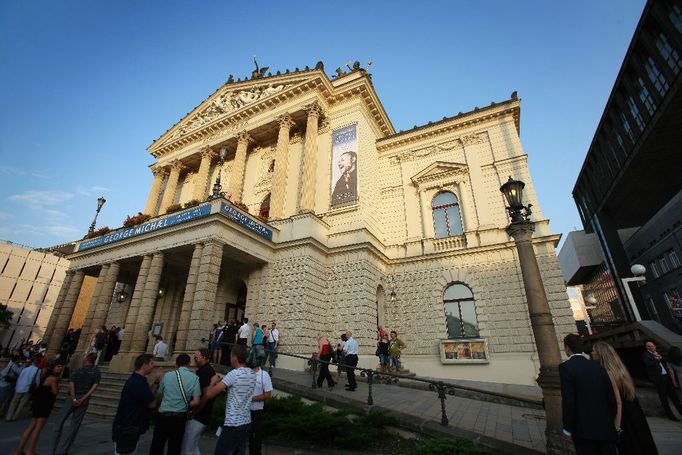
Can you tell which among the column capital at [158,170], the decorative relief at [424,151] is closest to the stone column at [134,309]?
the column capital at [158,170]

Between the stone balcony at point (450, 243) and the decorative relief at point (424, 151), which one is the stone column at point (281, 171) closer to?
the decorative relief at point (424, 151)

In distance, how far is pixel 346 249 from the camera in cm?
1609

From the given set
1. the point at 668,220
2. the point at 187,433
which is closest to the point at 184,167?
the point at 187,433

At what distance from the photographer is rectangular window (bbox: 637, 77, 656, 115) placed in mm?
19062

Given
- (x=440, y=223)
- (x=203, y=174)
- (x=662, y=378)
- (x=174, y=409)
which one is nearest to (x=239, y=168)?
(x=203, y=174)

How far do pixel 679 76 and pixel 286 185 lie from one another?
2119cm

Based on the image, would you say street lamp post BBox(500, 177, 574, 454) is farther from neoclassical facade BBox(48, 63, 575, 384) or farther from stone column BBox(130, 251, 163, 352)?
stone column BBox(130, 251, 163, 352)

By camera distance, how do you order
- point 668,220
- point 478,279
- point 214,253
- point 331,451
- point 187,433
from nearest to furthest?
point 187,433, point 331,451, point 214,253, point 478,279, point 668,220

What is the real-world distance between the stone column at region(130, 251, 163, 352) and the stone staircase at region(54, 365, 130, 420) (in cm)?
144

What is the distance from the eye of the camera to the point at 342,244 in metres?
16.6

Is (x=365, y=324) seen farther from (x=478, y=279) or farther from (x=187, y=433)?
(x=187, y=433)

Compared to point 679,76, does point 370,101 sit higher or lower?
higher

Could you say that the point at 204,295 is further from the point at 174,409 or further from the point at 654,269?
the point at 654,269

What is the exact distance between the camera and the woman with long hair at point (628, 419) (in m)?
3.47
